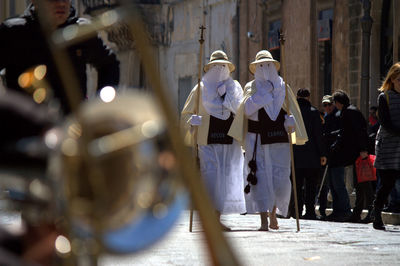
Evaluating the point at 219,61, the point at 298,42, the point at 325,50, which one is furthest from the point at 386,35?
the point at 219,61

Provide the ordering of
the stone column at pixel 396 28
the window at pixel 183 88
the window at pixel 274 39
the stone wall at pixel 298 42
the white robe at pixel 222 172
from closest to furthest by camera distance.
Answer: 1. the white robe at pixel 222 172
2. the stone column at pixel 396 28
3. the stone wall at pixel 298 42
4. the window at pixel 274 39
5. the window at pixel 183 88

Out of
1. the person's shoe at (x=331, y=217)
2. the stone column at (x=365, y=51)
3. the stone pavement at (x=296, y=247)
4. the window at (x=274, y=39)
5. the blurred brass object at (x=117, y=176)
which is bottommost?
the stone pavement at (x=296, y=247)

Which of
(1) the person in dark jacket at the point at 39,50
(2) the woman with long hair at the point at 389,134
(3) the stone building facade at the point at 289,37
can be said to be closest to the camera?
(1) the person in dark jacket at the point at 39,50

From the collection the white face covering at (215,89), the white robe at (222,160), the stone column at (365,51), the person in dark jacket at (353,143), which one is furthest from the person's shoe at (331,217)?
the stone column at (365,51)

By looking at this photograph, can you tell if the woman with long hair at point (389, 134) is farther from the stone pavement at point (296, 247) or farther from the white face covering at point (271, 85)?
the white face covering at point (271, 85)

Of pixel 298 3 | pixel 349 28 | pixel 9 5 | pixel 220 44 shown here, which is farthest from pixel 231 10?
pixel 9 5

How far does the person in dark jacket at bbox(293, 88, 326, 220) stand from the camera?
49.6 feet

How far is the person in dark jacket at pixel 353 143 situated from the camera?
14062mm

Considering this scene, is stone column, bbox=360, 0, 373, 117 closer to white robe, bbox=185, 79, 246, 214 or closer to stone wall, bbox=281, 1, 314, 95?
stone wall, bbox=281, 1, 314, 95

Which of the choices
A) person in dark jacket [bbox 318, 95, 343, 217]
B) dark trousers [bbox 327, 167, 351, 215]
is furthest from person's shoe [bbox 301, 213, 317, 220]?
dark trousers [bbox 327, 167, 351, 215]

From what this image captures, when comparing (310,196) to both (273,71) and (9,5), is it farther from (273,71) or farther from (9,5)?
(9,5)

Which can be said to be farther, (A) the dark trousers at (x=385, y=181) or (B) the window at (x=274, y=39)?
(B) the window at (x=274, y=39)

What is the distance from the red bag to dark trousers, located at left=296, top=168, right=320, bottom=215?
113cm

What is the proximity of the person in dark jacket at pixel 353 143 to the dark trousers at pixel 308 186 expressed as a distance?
2.00 feet
